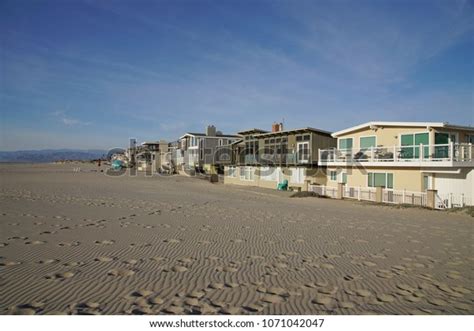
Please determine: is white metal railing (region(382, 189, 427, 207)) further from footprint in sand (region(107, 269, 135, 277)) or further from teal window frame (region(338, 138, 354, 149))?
footprint in sand (region(107, 269, 135, 277))

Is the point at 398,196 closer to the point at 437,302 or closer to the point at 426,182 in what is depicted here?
the point at 426,182

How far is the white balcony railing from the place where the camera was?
17.3 m

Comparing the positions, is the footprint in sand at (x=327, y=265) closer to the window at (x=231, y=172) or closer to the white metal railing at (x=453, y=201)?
the white metal railing at (x=453, y=201)

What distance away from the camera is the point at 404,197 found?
1841 centimetres

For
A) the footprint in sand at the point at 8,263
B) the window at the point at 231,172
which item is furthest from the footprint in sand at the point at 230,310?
the window at the point at 231,172

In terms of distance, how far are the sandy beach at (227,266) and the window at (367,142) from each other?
10879 mm

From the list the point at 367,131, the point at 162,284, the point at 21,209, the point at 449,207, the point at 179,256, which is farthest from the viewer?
the point at 367,131

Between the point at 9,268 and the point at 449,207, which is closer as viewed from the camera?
the point at 9,268

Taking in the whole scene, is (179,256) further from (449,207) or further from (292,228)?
(449,207)

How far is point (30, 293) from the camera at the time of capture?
15.9 ft

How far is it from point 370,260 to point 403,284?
1.50 meters

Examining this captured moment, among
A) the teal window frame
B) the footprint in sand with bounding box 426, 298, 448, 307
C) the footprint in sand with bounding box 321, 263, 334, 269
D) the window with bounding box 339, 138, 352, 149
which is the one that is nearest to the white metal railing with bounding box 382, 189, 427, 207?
the teal window frame

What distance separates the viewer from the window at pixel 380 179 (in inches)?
817
